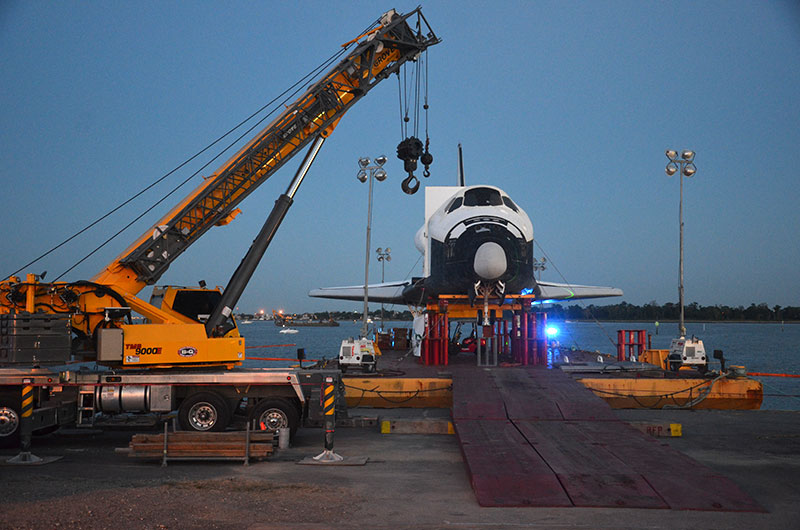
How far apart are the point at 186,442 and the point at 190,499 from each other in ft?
7.13

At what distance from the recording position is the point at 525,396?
12484 mm

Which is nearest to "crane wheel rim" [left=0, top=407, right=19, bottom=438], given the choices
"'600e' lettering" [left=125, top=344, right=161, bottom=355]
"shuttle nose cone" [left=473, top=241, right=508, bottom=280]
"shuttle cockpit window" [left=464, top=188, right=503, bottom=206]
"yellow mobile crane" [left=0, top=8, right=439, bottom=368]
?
"yellow mobile crane" [left=0, top=8, right=439, bottom=368]

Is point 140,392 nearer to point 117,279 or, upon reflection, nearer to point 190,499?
point 117,279

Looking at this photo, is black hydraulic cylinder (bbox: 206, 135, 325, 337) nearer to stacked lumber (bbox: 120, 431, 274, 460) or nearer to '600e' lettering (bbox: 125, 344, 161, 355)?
'600e' lettering (bbox: 125, 344, 161, 355)

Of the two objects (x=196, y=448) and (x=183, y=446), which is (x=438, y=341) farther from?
(x=183, y=446)

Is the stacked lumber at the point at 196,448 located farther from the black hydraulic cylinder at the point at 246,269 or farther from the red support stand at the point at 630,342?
the red support stand at the point at 630,342

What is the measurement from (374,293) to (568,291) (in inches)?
352

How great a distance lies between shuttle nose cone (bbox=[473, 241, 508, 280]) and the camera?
16.2 meters

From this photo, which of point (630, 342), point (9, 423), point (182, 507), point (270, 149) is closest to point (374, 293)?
point (630, 342)

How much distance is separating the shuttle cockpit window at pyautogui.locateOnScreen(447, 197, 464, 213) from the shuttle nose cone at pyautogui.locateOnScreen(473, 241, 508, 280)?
296 cm

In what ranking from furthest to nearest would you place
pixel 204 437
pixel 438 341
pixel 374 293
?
pixel 374 293 → pixel 438 341 → pixel 204 437

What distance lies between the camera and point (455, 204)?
19281 millimetres

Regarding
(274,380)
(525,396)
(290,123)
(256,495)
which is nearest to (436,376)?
(525,396)

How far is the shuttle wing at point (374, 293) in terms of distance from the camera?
101 ft
